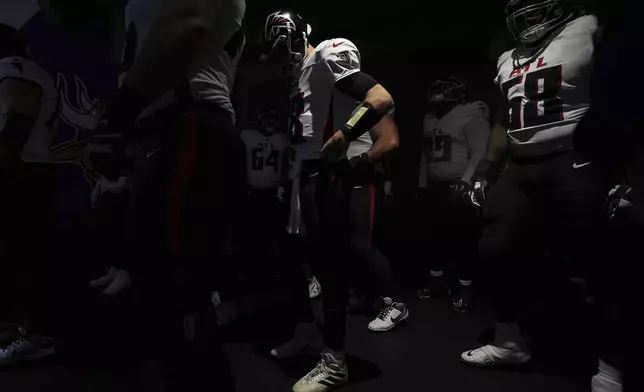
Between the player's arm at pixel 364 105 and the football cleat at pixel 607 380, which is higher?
the player's arm at pixel 364 105

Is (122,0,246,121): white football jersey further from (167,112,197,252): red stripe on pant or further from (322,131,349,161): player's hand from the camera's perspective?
(322,131,349,161): player's hand

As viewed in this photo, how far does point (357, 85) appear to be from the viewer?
5.20 ft

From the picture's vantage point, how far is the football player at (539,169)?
5.27 feet

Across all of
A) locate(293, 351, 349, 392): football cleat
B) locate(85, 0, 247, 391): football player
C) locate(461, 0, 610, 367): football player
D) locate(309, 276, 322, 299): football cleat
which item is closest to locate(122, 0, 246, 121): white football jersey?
locate(85, 0, 247, 391): football player

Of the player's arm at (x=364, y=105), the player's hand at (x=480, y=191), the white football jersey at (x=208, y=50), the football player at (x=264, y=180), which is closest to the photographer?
the white football jersey at (x=208, y=50)

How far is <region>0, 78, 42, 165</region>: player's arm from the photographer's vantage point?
1825mm

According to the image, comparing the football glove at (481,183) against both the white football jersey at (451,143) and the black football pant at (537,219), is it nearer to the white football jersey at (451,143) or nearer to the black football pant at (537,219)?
the black football pant at (537,219)

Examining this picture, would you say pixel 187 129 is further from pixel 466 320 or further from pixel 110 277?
pixel 110 277

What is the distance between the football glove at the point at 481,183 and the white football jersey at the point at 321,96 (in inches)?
33.1

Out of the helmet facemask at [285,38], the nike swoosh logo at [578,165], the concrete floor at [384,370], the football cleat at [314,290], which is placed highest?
the helmet facemask at [285,38]

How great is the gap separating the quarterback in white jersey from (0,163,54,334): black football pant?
4.97 ft

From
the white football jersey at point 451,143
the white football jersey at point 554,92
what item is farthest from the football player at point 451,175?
the white football jersey at point 554,92

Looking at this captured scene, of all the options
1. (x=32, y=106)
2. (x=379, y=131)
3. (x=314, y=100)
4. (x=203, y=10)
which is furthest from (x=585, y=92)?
(x=32, y=106)

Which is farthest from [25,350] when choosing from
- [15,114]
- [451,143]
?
[451,143]
